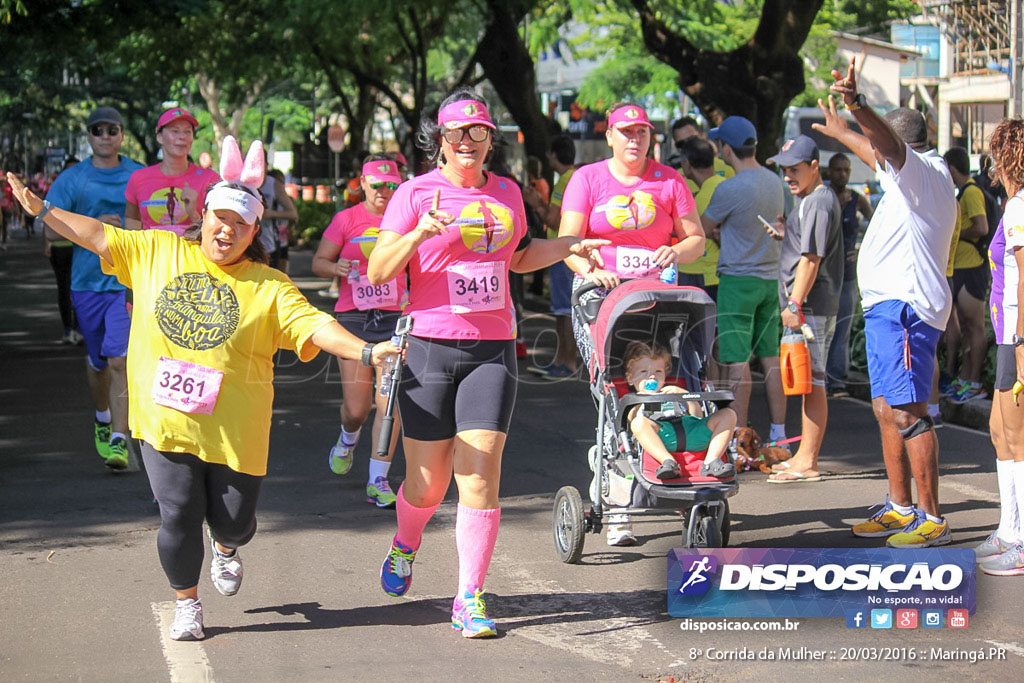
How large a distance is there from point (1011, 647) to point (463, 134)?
9.77ft

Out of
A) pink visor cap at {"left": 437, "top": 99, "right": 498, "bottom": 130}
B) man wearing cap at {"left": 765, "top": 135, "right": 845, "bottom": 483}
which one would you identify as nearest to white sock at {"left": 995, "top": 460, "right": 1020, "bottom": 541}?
man wearing cap at {"left": 765, "top": 135, "right": 845, "bottom": 483}

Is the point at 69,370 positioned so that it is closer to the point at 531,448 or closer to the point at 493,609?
the point at 531,448

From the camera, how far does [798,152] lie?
8.34 m

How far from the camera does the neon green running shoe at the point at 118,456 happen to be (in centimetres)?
844

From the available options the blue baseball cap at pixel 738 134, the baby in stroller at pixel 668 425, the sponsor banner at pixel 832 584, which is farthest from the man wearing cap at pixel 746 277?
the sponsor banner at pixel 832 584

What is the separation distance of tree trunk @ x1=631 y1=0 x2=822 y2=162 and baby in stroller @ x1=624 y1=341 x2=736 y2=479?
1009cm

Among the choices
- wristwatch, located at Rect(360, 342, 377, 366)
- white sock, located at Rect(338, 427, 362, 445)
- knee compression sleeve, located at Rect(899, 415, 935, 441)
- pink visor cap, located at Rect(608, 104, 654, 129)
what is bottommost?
white sock, located at Rect(338, 427, 362, 445)


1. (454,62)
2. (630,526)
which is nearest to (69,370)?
(630,526)

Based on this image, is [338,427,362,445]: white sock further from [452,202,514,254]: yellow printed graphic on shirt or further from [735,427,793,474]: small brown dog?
[452,202,514,254]: yellow printed graphic on shirt

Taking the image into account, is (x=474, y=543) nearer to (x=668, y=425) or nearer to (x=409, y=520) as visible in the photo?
(x=409, y=520)

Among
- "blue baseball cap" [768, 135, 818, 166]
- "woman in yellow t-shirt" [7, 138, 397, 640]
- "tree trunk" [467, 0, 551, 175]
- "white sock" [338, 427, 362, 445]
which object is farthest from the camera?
"tree trunk" [467, 0, 551, 175]

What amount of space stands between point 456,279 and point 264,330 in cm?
80

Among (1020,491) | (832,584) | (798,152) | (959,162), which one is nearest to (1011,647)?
(832,584)

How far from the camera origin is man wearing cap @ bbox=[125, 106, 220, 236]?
8234 mm
